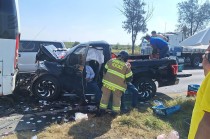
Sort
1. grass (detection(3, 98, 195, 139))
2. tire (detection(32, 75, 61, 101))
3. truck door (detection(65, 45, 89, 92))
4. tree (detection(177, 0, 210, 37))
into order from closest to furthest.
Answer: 1. grass (detection(3, 98, 195, 139))
2. truck door (detection(65, 45, 89, 92))
3. tire (detection(32, 75, 61, 101))
4. tree (detection(177, 0, 210, 37))

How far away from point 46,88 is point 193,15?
43599 millimetres

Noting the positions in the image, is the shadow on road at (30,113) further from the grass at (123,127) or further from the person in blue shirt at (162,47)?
the person in blue shirt at (162,47)

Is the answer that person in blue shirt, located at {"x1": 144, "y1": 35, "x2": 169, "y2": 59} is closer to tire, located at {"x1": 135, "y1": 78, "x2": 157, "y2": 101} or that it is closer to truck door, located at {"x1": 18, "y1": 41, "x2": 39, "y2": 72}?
tire, located at {"x1": 135, "y1": 78, "x2": 157, "y2": 101}

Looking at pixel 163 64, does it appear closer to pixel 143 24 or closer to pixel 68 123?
pixel 68 123

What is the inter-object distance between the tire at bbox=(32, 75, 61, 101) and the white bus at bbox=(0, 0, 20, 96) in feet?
5.41

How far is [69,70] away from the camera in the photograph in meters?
8.10

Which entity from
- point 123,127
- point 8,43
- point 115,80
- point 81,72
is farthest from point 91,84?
point 8,43

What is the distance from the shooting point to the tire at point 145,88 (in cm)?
869

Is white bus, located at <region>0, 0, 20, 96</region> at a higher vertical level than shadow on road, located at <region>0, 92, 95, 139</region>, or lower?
higher

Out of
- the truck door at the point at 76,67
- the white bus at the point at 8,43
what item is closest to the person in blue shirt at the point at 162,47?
the truck door at the point at 76,67

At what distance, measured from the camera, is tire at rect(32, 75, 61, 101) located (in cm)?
832

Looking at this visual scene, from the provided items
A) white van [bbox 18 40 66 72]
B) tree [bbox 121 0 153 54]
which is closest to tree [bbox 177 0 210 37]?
tree [bbox 121 0 153 54]

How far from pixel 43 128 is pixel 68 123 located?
535 millimetres

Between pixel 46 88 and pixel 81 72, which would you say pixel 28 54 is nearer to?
pixel 46 88
